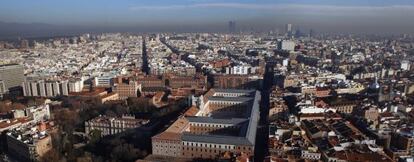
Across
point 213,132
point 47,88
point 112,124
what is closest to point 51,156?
point 112,124

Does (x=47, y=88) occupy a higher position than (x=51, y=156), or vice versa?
(x=47, y=88)

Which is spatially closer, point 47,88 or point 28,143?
point 28,143

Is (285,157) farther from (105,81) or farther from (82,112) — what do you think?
(105,81)

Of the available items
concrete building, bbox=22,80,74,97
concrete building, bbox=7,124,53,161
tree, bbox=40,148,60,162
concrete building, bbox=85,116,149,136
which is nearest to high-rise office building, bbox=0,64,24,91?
concrete building, bbox=22,80,74,97

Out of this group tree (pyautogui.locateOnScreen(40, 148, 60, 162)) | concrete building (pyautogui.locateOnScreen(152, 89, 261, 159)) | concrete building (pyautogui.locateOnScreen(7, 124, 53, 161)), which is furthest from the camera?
concrete building (pyautogui.locateOnScreen(7, 124, 53, 161))

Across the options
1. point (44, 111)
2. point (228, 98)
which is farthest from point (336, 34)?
point (44, 111)

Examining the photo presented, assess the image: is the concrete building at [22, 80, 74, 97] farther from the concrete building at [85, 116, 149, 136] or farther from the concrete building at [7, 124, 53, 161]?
the concrete building at [7, 124, 53, 161]

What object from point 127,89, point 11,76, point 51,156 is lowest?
point 51,156

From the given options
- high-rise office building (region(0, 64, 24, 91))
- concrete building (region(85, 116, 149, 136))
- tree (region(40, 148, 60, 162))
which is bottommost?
tree (region(40, 148, 60, 162))

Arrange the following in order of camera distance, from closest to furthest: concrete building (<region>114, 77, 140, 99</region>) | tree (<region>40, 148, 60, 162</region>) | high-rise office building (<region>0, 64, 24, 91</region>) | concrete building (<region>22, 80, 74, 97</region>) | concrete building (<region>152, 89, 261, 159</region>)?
concrete building (<region>152, 89, 261, 159</region>), tree (<region>40, 148, 60, 162</region>), concrete building (<region>114, 77, 140, 99</region>), concrete building (<region>22, 80, 74, 97</region>), high-rise office building (<region>0, 64, 24, 91</region>)

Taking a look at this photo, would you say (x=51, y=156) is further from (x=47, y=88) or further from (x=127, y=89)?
(x=47, y=88)
